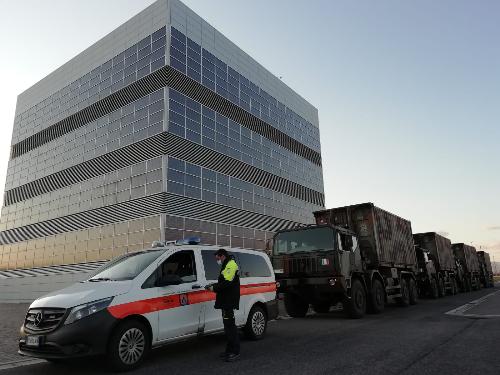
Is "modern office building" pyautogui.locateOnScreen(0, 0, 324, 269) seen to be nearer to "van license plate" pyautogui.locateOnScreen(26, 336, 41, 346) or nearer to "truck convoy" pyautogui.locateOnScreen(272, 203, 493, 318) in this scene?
"truck convoy" pyautogui.locateOnScreen(272, 203, 493, 318)

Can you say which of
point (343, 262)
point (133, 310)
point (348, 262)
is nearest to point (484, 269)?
point (348, 262)

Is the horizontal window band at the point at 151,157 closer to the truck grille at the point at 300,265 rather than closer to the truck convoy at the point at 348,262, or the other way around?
the truck convoy at the point at 348,262

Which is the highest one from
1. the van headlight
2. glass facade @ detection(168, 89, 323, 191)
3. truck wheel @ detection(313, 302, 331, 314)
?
glass facade @ detection(168, 89, 323, 191)

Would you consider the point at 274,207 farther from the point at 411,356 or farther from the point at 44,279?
the point at 411,356

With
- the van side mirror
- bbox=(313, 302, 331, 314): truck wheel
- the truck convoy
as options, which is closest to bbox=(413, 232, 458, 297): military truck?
the truck convoy

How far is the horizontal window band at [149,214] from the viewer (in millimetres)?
30828

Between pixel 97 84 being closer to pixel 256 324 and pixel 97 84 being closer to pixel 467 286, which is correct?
Result: pixel 256 324

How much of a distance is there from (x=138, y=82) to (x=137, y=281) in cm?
3263

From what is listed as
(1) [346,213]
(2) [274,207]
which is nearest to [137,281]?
(1) [346,213]

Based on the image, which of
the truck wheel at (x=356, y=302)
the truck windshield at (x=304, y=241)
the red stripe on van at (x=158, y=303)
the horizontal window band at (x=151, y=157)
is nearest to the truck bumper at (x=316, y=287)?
the truck wheel at (x=356, y=302)

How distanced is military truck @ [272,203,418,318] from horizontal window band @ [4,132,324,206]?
20.5 metres

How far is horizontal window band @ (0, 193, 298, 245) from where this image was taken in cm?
3083

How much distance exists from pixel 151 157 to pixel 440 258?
2289cm

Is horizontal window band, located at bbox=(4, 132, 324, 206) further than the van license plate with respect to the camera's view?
Yes
